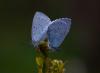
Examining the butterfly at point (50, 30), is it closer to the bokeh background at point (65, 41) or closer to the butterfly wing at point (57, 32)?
the butterfly wing at point (57, 32)

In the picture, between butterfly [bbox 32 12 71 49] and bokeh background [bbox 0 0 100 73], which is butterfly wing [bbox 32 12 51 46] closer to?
butterfly [bbox 32 12 71 49]

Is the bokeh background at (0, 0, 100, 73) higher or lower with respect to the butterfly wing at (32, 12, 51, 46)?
lower

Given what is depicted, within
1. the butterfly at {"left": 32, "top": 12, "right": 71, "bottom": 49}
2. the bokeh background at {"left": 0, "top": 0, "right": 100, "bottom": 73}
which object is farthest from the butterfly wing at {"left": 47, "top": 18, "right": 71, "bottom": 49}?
the bokeh background at {"left": 0, "top": 0, "right": 100, "bottom": 73}

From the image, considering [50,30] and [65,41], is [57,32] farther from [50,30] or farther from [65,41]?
[65,41]

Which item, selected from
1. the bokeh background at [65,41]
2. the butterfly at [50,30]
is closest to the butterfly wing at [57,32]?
the butterfly at [50,30]

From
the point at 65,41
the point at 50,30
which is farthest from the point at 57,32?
the point at 65,41
